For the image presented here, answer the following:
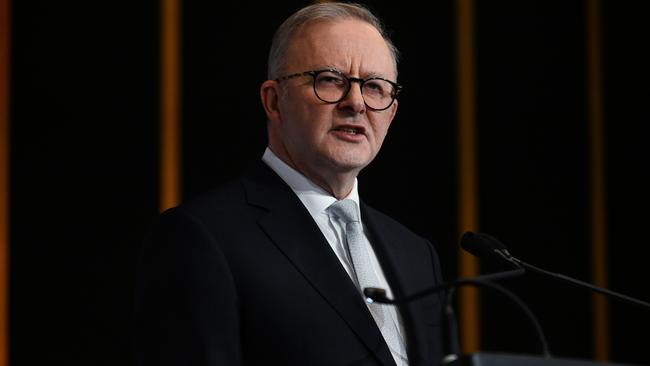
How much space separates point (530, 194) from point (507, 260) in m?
2.01

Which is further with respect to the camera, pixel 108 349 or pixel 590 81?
pixel 590 81

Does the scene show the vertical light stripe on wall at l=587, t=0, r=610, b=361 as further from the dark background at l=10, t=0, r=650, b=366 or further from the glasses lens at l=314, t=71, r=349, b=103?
the glasses lens at l=314, t=71, r=349, b=103

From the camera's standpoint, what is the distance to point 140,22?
2770 millimetres

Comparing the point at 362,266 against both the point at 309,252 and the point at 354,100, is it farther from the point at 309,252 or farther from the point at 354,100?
the point at 354,100

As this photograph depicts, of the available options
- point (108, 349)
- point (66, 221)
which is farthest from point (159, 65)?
point (108, 349)

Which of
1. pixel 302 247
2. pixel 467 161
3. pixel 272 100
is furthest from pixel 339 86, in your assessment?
pixel 467 161

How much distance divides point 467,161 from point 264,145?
0.77 metres

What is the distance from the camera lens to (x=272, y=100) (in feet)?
5.16

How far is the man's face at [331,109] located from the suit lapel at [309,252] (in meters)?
0.07

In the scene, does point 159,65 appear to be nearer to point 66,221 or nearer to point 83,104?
point 83,104

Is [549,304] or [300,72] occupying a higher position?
[300,72]

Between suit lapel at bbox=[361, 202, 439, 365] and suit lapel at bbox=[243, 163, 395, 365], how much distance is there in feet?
0.34

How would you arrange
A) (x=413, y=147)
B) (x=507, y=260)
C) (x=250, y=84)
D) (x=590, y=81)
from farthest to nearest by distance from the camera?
(x=590, y=81), (x=413, y=147), (x=250, y=84), (x=507, y=260)

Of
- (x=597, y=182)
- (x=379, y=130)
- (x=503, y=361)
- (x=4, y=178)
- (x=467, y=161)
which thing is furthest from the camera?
(x=597, y=182)
